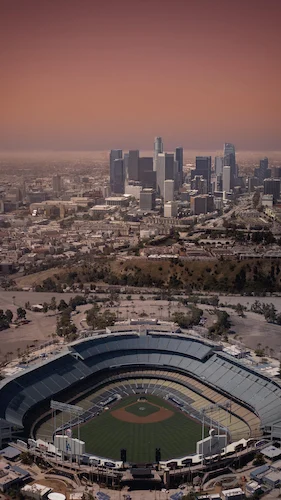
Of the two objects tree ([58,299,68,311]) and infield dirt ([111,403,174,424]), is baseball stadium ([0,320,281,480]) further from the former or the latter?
tree ([58,299,68,311])

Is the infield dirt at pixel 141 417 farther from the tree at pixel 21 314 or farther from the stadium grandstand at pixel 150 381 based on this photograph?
the tree at pixel 21 314

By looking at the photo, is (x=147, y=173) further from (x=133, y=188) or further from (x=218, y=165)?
(x=218, y=165)

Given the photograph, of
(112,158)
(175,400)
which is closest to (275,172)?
(112,158)

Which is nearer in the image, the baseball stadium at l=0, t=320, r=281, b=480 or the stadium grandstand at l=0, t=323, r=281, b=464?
the baseball stadium at l=0, t=320, r=281, b=480

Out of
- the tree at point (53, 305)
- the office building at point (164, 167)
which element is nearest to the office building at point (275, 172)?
the office building at point (164, 167)

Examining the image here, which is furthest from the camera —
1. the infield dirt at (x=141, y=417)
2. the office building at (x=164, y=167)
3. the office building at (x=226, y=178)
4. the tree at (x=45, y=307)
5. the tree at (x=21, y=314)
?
the office building at (x=164, y=167)

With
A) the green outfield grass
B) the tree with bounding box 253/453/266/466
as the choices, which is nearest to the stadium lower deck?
the green outfield grass

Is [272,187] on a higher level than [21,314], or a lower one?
higher
